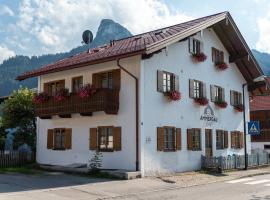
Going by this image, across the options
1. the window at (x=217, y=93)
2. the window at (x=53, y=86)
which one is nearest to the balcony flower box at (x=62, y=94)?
the window at (x=53, y=86)

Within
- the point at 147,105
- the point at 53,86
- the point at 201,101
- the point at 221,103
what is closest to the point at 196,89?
the point at 201,101

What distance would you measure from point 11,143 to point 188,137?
39.7ft

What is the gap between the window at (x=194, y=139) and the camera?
80.8 feet

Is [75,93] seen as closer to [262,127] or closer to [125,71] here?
[125,71]

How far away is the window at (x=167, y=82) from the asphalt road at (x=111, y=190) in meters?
5.06

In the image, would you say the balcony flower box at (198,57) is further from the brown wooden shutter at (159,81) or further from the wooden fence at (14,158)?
the wooden fence at (14,158)

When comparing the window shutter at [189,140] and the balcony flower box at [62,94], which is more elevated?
the balcony flower box at [62,94]

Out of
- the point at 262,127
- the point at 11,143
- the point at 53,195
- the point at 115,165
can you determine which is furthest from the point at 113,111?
the point at 262,127

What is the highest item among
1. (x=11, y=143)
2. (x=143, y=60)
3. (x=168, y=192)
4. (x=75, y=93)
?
(x=143, y=60)

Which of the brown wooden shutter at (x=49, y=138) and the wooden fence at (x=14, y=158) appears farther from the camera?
the brown wooden shutter at (x=49, y=138)

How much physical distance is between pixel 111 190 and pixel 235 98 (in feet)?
55.4

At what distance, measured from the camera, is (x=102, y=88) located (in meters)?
21.0

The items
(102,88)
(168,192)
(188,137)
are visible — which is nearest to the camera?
(168,192)

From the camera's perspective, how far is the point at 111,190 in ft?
53.1
